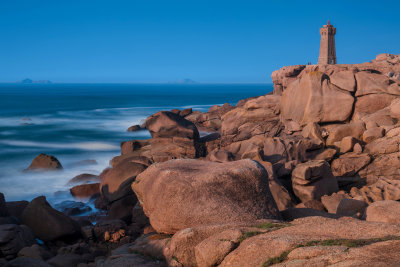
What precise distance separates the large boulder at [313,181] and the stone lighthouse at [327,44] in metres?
49.0

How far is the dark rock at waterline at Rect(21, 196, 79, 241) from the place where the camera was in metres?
15.7

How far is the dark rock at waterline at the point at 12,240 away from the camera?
12717 millimetres

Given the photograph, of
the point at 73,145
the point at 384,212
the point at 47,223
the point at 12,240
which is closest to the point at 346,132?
the point at 384,212

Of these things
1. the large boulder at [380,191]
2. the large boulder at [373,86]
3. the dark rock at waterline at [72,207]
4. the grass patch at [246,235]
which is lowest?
the dark rock at waterline at [72,207]

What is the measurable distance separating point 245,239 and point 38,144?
36633 mm

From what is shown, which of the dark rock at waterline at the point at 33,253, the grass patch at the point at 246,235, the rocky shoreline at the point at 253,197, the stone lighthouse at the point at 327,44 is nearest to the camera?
the rocky shoreline at the point at 253,197

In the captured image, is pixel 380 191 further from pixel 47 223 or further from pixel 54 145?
pixel 54 145

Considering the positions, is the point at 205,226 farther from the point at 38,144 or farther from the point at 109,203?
the point at 38,144

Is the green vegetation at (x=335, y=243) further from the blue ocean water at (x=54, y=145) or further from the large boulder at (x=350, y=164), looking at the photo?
the blue ocean water at (x=54, y=145)

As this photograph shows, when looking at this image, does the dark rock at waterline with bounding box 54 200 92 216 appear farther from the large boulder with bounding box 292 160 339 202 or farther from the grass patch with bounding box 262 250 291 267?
the grass patch with bounding box 262 250 291 267

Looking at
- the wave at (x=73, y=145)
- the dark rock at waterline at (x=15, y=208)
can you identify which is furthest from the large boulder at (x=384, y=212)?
the wave at (x=73, y=145)

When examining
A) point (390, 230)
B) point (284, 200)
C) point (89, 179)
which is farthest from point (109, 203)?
point (390, 230)

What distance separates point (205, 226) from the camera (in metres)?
9.06

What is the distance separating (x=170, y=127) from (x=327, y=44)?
1667 inches
